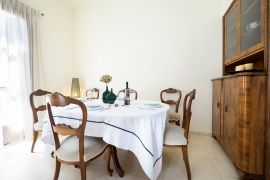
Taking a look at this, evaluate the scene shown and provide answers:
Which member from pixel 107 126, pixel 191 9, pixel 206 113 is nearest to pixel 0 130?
pixel 107 126

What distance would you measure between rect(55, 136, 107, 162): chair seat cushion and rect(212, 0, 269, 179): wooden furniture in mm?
1316

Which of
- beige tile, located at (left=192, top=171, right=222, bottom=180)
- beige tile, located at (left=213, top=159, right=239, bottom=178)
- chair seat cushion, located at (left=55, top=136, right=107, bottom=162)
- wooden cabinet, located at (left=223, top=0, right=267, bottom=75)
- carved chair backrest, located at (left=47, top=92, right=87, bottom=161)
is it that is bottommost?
beige tile, located at (left=192, top=171, right=222, bottom=180)

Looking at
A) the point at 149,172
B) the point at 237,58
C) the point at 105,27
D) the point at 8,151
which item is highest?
the point at 105,27

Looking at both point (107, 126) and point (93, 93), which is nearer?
point (107, 126)

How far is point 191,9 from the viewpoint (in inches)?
103

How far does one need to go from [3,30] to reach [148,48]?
233 centimetres

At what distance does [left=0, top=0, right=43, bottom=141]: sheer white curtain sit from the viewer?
2.18 meters

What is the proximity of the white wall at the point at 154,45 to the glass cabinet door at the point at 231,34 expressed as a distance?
0.61 feet

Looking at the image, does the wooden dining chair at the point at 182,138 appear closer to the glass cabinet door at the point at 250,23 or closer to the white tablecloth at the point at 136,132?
the white tablecloth at the point at 136,132

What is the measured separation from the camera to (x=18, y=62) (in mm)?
2340

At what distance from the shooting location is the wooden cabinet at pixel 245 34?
1.41 metres

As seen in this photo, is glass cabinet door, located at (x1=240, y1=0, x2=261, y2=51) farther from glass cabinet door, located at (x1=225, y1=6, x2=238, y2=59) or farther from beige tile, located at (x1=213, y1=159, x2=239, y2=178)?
beige tile, located at (x1=213, y1=159, x2=239, y2=178)

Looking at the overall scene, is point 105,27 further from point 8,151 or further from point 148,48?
point 8,151

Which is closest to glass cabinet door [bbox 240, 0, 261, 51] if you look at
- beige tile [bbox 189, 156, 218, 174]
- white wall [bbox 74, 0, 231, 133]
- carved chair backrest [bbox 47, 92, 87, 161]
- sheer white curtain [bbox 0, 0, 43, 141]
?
white wall [bbox 74, 0, 231, 133]
